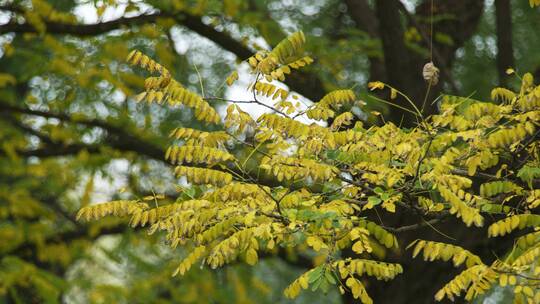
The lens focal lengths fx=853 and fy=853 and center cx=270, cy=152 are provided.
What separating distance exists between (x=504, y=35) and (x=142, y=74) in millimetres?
4055

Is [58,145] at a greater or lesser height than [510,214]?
lesser

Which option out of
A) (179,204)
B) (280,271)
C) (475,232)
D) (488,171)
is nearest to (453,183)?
(179,204)

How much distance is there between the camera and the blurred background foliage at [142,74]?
786 centimetres

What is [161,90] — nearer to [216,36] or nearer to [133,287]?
[216,36]

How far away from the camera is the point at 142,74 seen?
9508 millimetres

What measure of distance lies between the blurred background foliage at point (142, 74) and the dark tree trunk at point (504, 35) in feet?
0.06

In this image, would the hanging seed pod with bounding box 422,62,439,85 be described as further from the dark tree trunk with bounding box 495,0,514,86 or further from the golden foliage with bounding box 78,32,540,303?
the dark tree trunk with bounding box 495,0,514,86

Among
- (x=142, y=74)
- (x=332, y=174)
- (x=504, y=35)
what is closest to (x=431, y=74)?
(x=332, y=174)

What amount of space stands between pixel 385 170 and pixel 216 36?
180 inches

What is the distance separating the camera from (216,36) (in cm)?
792

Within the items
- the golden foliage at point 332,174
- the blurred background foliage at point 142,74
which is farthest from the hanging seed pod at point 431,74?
the blurred background foliage at point 142,74

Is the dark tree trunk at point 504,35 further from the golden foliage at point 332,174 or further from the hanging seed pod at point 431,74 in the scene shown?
the hanging seed pod at point 431,74

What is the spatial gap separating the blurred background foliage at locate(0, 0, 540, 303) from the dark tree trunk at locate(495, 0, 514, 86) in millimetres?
17

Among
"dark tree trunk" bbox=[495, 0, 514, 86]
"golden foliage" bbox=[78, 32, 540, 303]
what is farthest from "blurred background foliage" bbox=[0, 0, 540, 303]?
"golden foliage" bbox=[78, 32, 540, 303]
